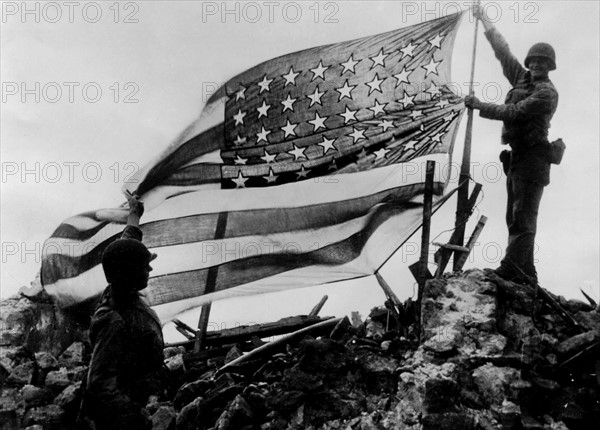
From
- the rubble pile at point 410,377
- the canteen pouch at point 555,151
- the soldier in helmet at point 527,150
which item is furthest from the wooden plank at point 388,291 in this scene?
the canteen pouch at point 555,151

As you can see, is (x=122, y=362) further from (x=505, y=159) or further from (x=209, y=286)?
(x=505, y=159)

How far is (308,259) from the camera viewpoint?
9.66 metres

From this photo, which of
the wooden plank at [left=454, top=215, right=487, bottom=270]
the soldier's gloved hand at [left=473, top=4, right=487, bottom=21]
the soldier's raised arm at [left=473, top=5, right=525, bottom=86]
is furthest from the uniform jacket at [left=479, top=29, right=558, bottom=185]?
the soldier's gloved hand at [left=473, top=4, right=487, bottom=21]

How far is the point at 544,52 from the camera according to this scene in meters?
9.73

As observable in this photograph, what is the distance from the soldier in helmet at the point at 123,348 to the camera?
502 centimetres

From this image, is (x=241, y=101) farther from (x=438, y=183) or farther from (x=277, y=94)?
(x=438, y=183)

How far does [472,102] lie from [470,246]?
5.48 ft

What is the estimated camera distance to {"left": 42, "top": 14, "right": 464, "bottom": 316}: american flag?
955 cm

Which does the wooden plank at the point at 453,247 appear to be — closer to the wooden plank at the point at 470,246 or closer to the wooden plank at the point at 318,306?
the wooden plank at the point at 470,246

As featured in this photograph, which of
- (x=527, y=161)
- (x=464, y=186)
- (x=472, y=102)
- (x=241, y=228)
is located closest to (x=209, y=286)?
(x=241, y=228)

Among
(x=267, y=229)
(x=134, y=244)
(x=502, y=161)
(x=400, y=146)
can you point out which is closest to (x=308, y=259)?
(x=267, y=229)

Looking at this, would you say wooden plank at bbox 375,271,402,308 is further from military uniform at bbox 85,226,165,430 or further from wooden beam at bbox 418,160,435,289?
military uniform at bbox 85,226,165,430

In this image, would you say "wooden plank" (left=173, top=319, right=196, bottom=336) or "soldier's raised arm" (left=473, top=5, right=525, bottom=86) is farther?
"wooden plank" (left=173, top=319, right=196, bottom=336)

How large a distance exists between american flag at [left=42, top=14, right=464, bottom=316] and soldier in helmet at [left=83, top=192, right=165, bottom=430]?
421cm
